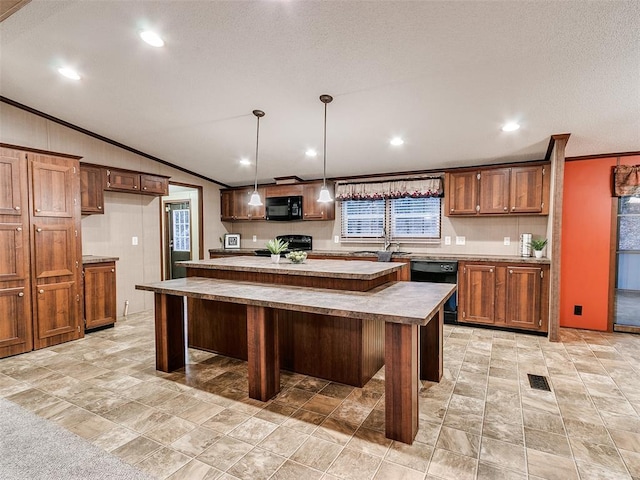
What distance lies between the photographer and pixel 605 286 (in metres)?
4.22

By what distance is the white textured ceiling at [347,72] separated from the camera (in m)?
2.17

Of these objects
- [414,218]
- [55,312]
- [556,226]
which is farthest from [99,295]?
[556,226]

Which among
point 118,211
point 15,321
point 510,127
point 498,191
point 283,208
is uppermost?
point 510,127

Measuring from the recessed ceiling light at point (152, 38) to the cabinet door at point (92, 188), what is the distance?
2.46 m

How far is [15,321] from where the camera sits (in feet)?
11.2

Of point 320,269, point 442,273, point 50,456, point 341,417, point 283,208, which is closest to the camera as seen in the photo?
point 50,456

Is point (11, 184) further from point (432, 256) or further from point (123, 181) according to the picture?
point (432, 256)

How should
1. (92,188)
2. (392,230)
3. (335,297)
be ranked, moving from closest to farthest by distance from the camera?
(335,297), (92,188), (392,230)

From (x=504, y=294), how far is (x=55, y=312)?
5319 millimetres

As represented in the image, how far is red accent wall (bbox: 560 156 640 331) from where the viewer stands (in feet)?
13.7

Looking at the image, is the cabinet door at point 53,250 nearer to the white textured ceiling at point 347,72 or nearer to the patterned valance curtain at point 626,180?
the white textured ceiling at point 347,72

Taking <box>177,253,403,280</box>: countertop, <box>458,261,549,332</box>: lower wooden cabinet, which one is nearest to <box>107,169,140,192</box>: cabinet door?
<box>177,253,403,280</box>: countertop

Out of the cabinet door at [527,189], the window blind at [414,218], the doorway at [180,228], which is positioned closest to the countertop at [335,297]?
the cabinet door at [527,189]

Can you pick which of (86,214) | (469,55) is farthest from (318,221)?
(469,55)
